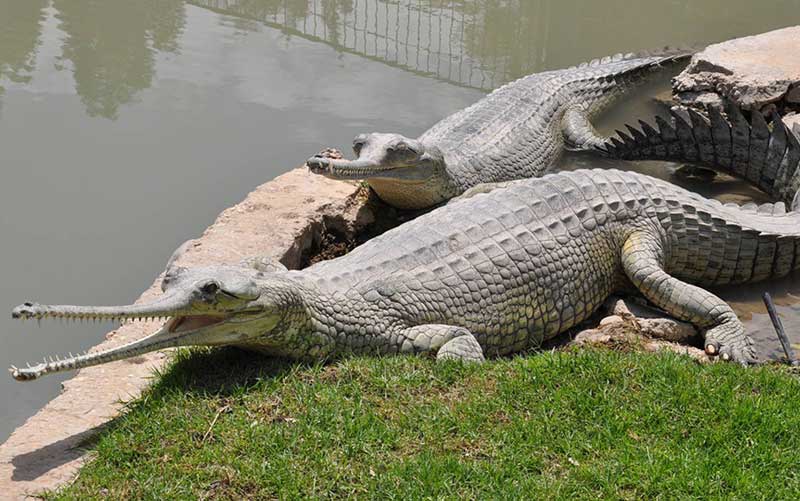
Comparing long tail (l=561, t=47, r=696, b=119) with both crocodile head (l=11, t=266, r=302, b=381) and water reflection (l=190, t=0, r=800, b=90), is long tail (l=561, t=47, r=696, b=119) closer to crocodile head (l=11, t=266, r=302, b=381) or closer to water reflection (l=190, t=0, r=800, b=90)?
water reflection (l=190, t=0, r=800, b=90)

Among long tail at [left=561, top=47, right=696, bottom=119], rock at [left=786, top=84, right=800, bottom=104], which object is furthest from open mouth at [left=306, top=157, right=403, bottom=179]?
rock at [left=786, top=84, right=800, bottom=104]

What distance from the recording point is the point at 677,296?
18.6 ft

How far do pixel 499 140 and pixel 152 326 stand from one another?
3.79 m

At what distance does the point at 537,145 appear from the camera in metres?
Answer: 8.39

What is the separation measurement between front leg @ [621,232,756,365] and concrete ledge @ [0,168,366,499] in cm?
211

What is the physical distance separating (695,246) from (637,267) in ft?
1.81

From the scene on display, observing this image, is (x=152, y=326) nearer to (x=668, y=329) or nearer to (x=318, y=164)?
(x=318, y=164)


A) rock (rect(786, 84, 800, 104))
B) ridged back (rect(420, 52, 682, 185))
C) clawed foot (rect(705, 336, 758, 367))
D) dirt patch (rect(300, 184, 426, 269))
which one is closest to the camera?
clawed foot (rect(705, 336, 758, 367))

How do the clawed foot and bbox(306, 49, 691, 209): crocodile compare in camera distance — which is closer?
the clawed foot

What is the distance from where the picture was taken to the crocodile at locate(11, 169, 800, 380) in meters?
4.46

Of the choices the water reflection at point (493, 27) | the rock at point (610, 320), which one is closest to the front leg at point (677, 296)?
the rock at point (610, 320)

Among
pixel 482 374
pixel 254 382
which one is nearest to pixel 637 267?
pixel 482 374

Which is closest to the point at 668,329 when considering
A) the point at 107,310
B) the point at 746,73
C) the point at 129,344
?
the point at 129,344

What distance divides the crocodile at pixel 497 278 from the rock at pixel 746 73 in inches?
96.5
